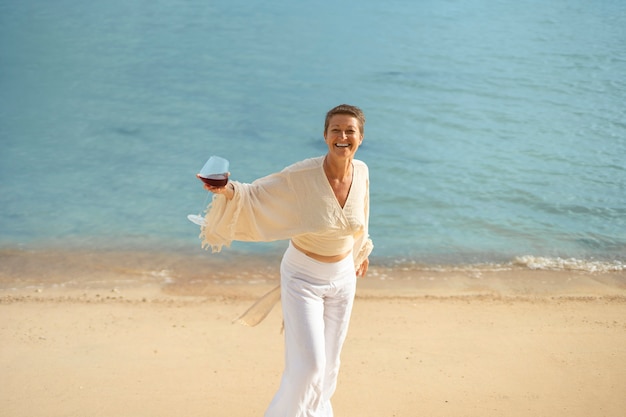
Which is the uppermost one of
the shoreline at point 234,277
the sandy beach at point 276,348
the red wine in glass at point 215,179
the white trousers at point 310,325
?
the red wine in glass at point 215,179

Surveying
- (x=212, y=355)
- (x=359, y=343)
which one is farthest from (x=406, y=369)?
(x=212, y=355)

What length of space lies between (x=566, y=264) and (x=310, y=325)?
4.74m

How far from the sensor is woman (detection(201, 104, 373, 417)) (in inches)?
156

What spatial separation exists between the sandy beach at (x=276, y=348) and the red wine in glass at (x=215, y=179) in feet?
5.31

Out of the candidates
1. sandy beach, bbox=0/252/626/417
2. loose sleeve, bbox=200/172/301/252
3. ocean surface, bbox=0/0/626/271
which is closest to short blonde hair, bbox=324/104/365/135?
loose sleeve, bbox=200/172/301/252

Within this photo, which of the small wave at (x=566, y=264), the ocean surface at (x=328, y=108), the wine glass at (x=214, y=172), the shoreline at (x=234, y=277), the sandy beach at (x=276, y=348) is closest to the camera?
the wine glass at (x=214, y=172)

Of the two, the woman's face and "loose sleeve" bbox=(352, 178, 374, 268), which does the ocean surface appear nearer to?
"loose sleeve" bbox=(352, 178, 374, 268)

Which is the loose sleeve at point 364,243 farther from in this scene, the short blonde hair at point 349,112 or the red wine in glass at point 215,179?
the red wine in glass at point 215,179

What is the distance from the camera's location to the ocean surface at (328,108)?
8.77 m

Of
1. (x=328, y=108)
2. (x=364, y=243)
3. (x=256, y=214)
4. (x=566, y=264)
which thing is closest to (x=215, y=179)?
(x=256, y=214)

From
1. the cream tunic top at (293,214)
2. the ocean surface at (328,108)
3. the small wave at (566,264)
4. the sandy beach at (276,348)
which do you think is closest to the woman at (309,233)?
the cream tunic top at (293,214)

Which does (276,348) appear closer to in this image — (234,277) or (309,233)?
(309,233)

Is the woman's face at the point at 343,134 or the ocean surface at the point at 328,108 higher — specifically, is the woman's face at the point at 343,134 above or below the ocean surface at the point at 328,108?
above

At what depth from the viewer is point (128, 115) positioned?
41.1ft
